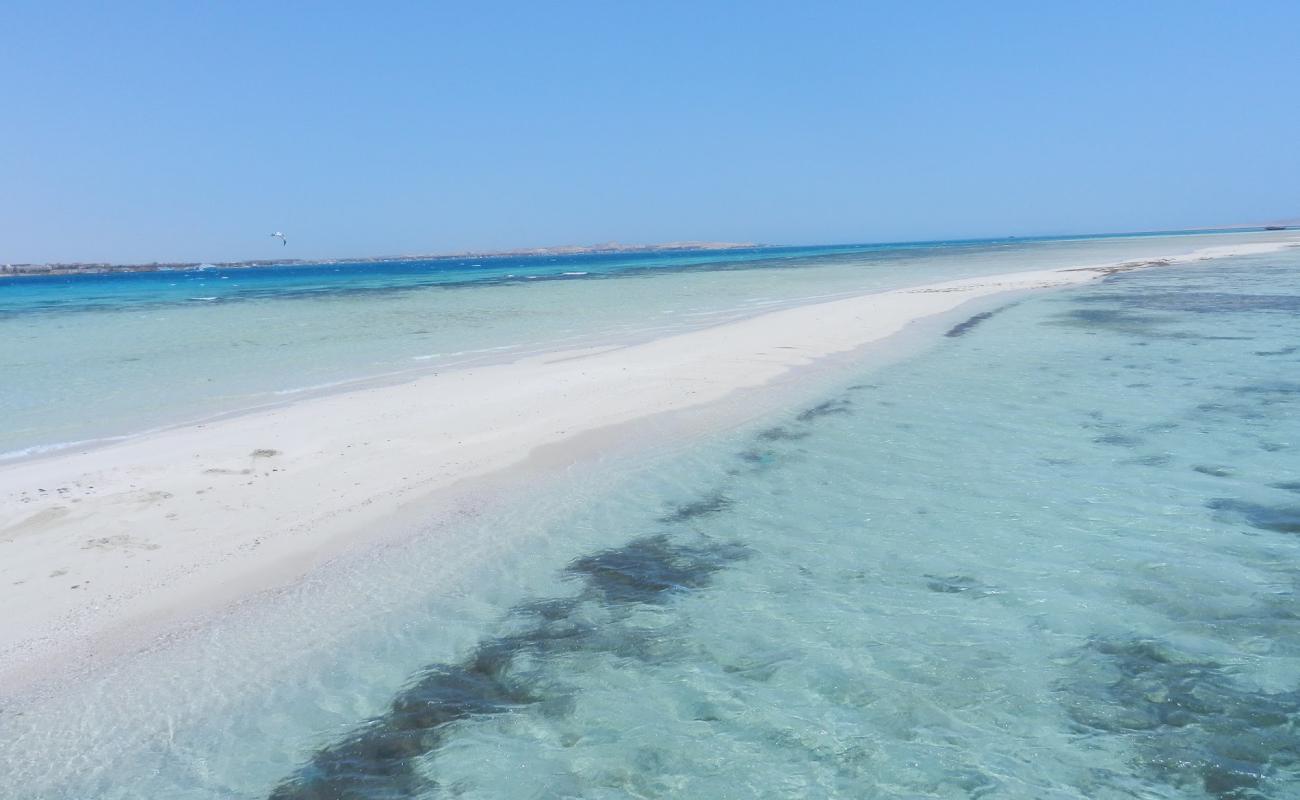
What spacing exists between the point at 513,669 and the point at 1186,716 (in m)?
3.60

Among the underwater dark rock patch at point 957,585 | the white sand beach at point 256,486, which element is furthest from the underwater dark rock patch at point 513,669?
the white sand beach at point 256,486

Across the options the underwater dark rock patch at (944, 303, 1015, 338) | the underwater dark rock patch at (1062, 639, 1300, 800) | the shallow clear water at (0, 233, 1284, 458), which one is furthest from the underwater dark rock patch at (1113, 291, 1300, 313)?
the underwater dark rock patch at (1062, 639, 1300, 800)

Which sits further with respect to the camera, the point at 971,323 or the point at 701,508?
the point at 971,323

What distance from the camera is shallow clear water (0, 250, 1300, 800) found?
371 cm

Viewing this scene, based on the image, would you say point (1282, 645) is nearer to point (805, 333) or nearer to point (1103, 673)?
point (1103, 673)

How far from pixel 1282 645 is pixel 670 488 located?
4.82 m

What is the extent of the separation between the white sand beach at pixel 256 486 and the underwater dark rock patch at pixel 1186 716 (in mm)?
5440

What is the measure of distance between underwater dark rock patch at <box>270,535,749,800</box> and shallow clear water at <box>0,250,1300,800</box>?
0.06 feet

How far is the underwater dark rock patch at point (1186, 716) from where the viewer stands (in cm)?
349

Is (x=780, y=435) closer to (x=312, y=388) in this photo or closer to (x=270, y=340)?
(x=312, y=388)

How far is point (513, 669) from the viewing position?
4.63 meters

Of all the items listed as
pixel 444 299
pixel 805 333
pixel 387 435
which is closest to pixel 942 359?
pixel 805 333

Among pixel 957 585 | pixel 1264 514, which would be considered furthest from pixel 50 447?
pixel 1264 514

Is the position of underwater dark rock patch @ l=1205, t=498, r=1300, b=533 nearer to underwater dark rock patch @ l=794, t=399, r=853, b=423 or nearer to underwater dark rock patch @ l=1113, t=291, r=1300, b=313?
underwater dark rock patch @ l=794, t=399, r=853, b=423
